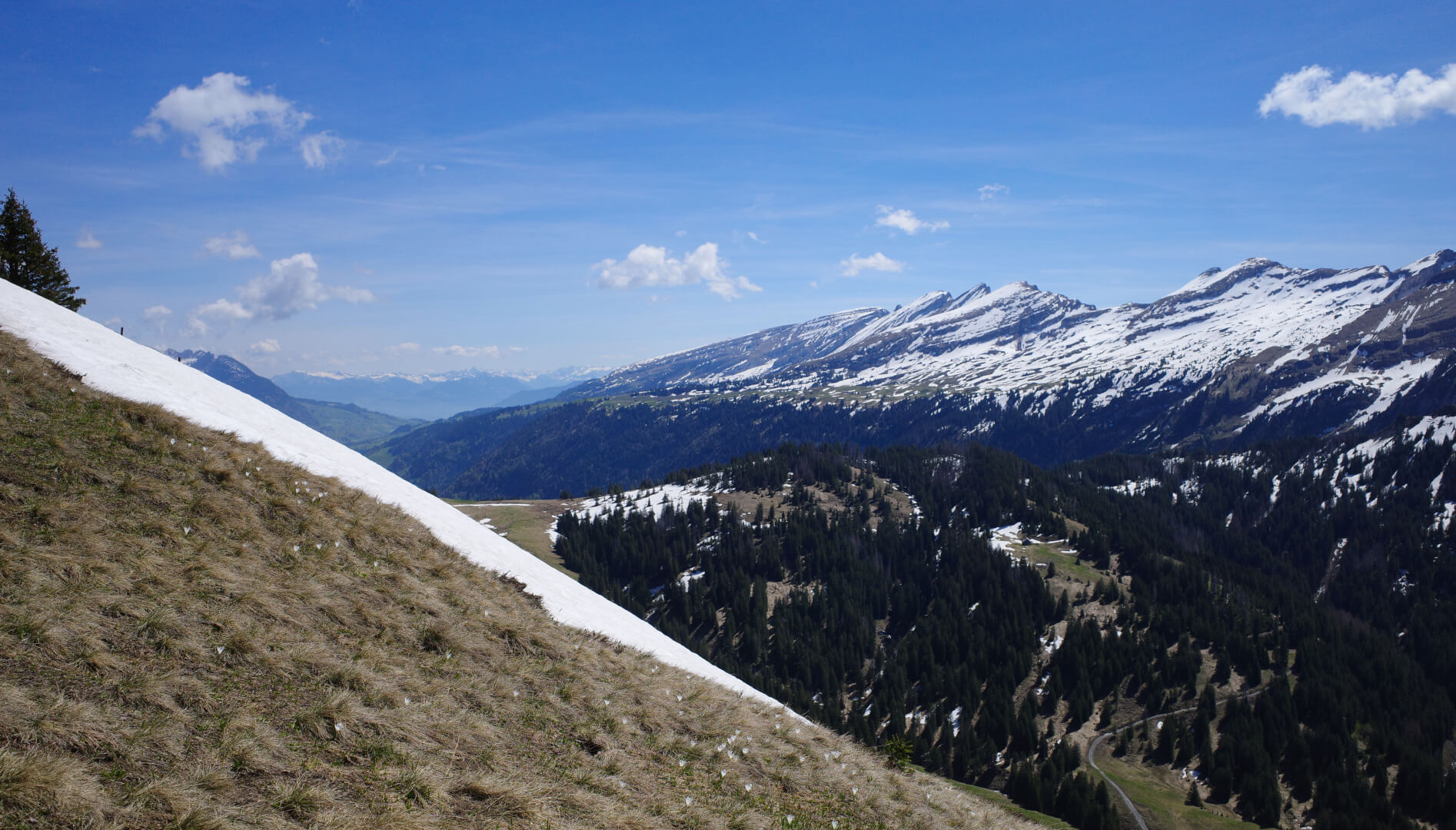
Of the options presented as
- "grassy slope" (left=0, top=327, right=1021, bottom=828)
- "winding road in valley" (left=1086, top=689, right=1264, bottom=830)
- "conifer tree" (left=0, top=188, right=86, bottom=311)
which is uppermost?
"conifer tree" (left=0, top=188, right=86, bottom=311)

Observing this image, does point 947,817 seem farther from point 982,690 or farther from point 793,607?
point 793,607

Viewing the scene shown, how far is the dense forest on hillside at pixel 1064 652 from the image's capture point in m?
109

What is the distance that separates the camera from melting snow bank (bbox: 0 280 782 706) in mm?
23781

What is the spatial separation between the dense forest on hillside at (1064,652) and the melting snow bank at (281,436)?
7580cm

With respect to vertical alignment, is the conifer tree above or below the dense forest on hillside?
above

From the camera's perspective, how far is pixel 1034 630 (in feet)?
479

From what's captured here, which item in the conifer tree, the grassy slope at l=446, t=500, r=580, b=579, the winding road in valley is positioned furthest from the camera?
the grassy slope at l=446, t=500, r=580, b=579

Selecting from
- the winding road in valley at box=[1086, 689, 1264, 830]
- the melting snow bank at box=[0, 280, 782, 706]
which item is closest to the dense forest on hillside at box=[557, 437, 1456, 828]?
the winding road in valley at box=[1086, 689, 1264, 830]

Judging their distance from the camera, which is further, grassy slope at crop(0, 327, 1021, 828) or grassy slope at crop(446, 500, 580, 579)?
grassy slope at crop(446, 500, 580, 579)

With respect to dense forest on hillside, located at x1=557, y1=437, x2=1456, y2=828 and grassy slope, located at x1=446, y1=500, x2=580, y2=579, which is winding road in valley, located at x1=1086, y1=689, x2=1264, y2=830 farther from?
grassy slope, located at x1=446, y1=500, x2=580, y2=579

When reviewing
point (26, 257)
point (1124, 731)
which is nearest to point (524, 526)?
point (26, 257)

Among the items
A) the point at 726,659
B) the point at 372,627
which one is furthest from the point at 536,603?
the point at 726,659

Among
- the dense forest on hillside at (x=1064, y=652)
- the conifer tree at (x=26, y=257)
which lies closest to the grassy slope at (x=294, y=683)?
the conifer tree at (x=26, y=257)

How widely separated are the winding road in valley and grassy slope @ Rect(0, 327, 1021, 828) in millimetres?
99783
